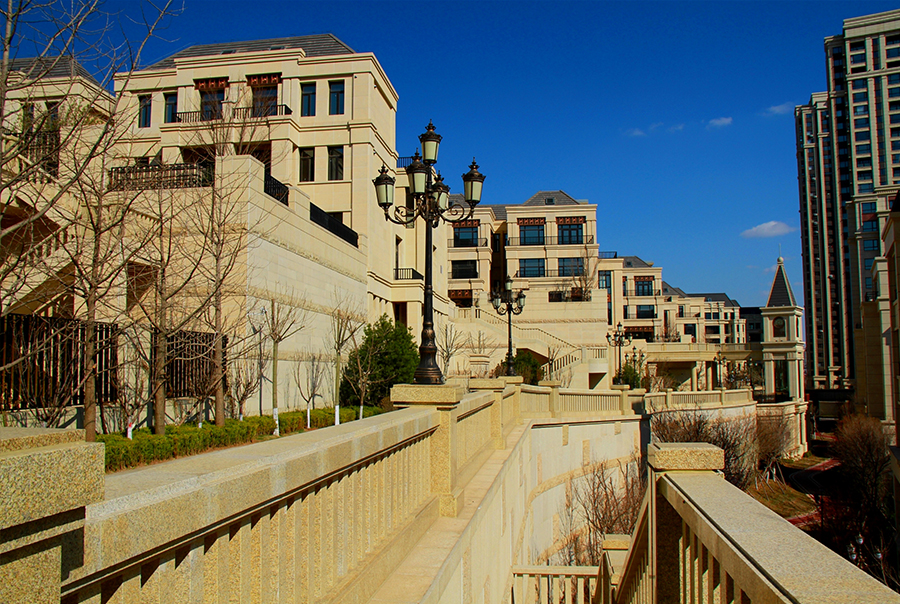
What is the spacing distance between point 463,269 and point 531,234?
8430mm

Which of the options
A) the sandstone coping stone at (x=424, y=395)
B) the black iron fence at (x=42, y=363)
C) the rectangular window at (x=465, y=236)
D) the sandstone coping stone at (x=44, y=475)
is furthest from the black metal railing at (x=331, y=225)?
the rectangular window at (x=465, y=236)

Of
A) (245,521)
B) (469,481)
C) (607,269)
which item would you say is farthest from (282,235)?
(607,269)

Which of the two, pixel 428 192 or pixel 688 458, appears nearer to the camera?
pixel 688 458

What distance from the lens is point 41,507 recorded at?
156 centimetres

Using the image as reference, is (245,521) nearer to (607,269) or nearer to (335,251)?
(335,251)

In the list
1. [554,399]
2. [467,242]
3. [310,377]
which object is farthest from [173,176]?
[467,242]

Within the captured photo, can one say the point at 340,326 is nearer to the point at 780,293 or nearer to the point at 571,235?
the point at 780,293

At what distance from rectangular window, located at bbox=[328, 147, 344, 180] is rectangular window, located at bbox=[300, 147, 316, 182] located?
2.94 ft

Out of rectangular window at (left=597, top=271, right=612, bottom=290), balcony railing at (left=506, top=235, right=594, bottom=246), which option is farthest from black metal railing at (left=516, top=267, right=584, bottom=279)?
rectangular window at (left=597, top=271, right=612, bottom=290)

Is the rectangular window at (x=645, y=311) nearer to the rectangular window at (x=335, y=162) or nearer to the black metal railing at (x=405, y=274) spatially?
the black metal railing at (x=405, y=274)

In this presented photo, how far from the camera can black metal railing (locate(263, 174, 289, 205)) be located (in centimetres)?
2081

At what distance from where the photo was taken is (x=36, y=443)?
1.75 m

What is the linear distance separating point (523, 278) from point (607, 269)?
11415mm

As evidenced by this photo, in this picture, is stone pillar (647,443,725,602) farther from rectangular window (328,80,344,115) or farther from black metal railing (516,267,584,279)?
black metal railing (516,267,584,279)
